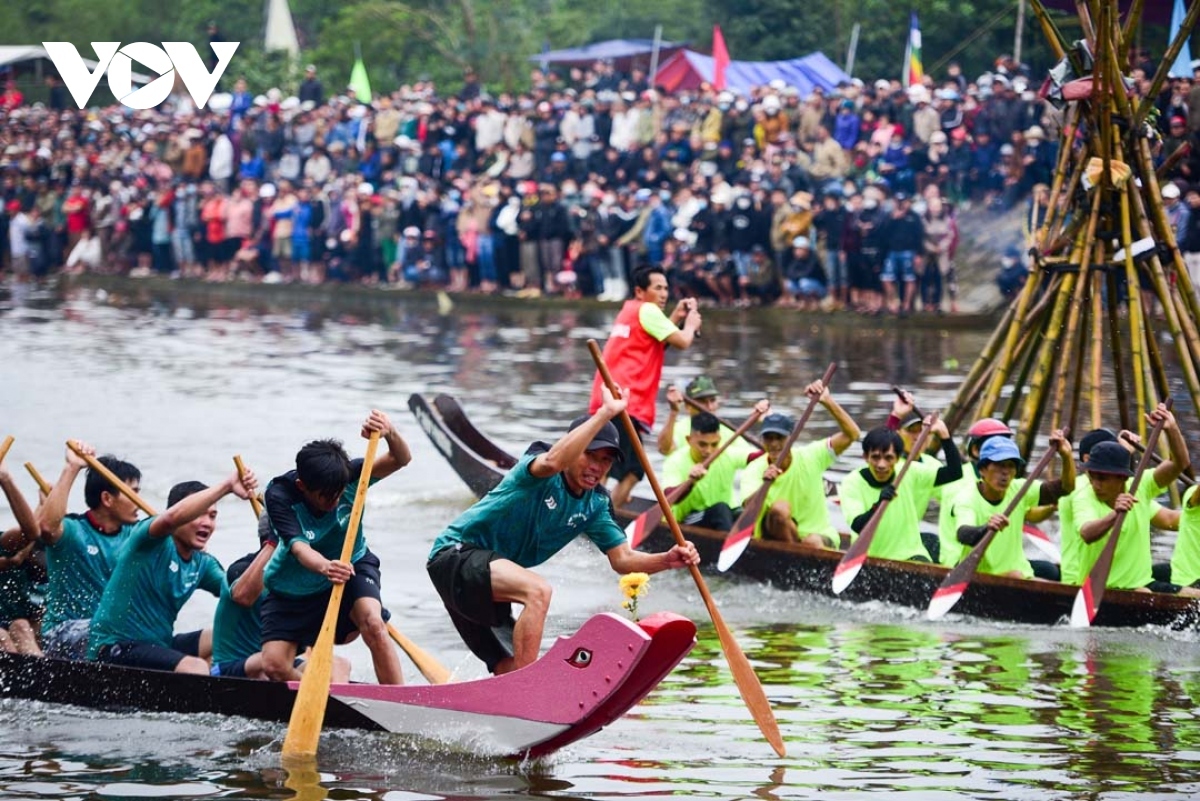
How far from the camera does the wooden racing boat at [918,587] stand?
11.2 metres

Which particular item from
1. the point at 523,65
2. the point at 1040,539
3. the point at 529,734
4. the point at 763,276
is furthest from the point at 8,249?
the point at 529,734

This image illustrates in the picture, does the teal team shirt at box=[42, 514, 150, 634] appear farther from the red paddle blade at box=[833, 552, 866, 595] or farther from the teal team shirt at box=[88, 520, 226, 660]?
the red paddle blade at box=[833, 552, 866, 595]

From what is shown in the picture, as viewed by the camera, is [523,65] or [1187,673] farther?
[523,65]

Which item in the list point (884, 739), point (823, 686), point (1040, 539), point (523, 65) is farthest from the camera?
point (523, 65)

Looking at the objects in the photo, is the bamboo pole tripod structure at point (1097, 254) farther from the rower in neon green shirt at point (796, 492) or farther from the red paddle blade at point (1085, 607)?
the red paddle blade at point (1085, 607)

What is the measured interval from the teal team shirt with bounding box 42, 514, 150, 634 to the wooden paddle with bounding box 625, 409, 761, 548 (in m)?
3.95

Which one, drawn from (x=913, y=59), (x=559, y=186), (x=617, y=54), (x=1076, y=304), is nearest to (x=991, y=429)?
(x=1076, y=304)

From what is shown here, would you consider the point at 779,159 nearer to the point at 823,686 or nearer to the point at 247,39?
the point at 823,686

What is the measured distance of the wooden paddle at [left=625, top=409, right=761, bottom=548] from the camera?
12984 mm

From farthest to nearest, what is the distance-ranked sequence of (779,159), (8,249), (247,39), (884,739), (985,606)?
(247,39) < (8,249) < (779,159) < (985,606) < (884,739)

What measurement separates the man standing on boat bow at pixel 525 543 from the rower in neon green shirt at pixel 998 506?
355 cm

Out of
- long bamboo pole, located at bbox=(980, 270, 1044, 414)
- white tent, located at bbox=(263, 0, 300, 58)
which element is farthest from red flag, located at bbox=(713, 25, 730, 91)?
long bamboo pole, located at bbox=(980, 270, 1044, 414)

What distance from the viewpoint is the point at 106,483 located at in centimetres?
975

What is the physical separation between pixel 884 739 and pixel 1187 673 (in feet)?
7.08
